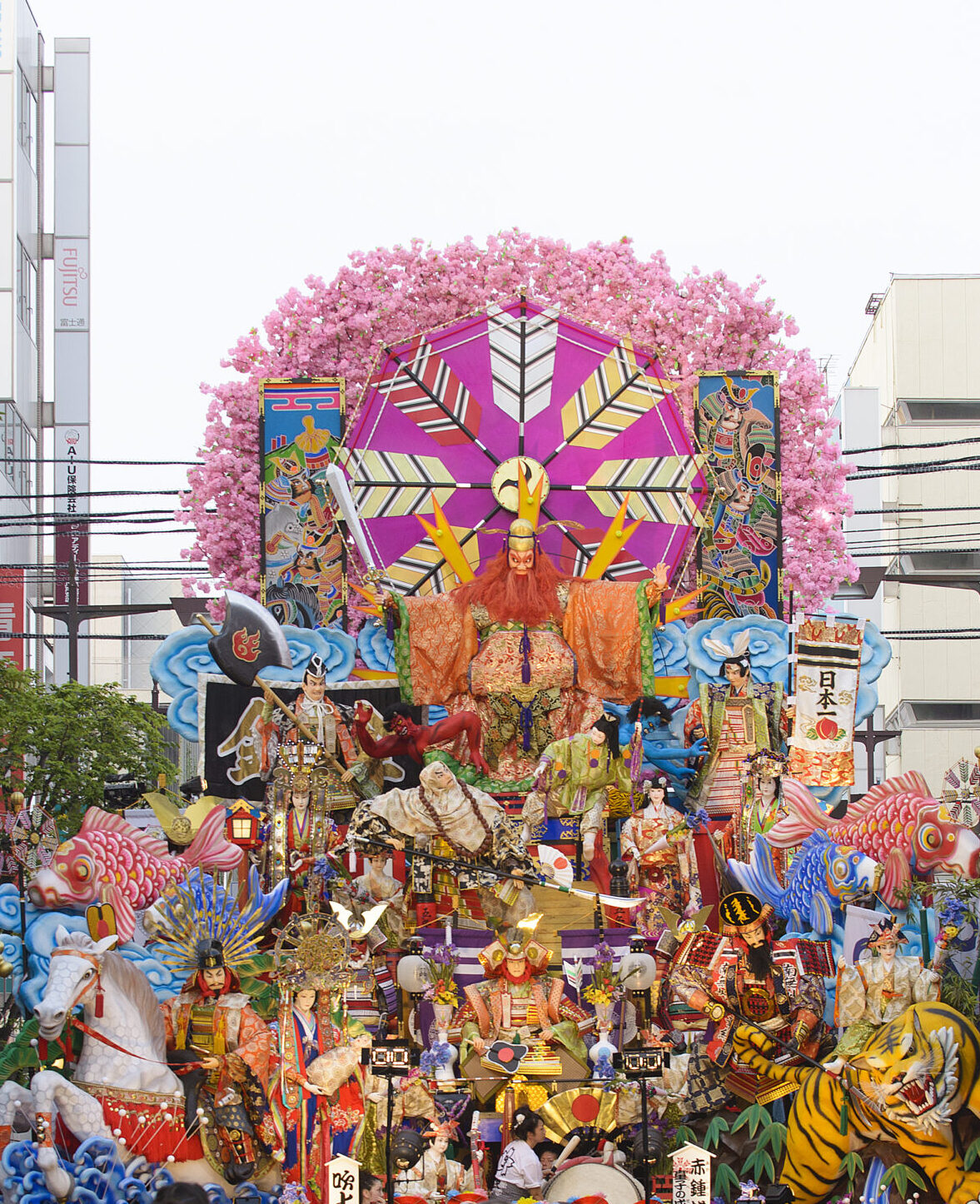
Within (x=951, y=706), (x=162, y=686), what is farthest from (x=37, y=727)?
(x=951, y=706)

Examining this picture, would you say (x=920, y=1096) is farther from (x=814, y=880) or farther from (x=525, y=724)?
(x=525, y=724)

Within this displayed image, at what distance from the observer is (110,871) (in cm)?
1578

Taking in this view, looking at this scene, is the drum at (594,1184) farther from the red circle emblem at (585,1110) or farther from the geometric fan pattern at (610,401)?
the geometric fan pattern at (610,401)

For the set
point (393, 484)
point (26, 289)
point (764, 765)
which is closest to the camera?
point (764, 765)

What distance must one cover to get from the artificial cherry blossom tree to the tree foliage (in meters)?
3.79

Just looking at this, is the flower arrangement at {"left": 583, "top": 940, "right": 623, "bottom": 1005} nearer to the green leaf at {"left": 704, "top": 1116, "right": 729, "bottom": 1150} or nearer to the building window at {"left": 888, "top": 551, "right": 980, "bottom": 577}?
the green leaf at {"left": 704, "top": 1116, "right": 729, "bottom": 1150}

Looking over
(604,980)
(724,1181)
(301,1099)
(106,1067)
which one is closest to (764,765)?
(604,980)

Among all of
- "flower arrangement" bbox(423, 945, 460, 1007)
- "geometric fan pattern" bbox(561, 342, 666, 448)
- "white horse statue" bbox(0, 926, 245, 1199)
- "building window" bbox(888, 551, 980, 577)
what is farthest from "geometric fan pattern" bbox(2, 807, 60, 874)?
"building window" bbox(888, 551, 980, 577)

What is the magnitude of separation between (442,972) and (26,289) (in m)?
22.6

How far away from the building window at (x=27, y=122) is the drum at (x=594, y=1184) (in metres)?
25.9

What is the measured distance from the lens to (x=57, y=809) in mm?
22781

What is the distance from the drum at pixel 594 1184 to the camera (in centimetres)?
1387

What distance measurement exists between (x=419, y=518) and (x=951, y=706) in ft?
86.1

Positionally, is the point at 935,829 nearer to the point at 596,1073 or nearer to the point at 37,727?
the point at 596,1073
